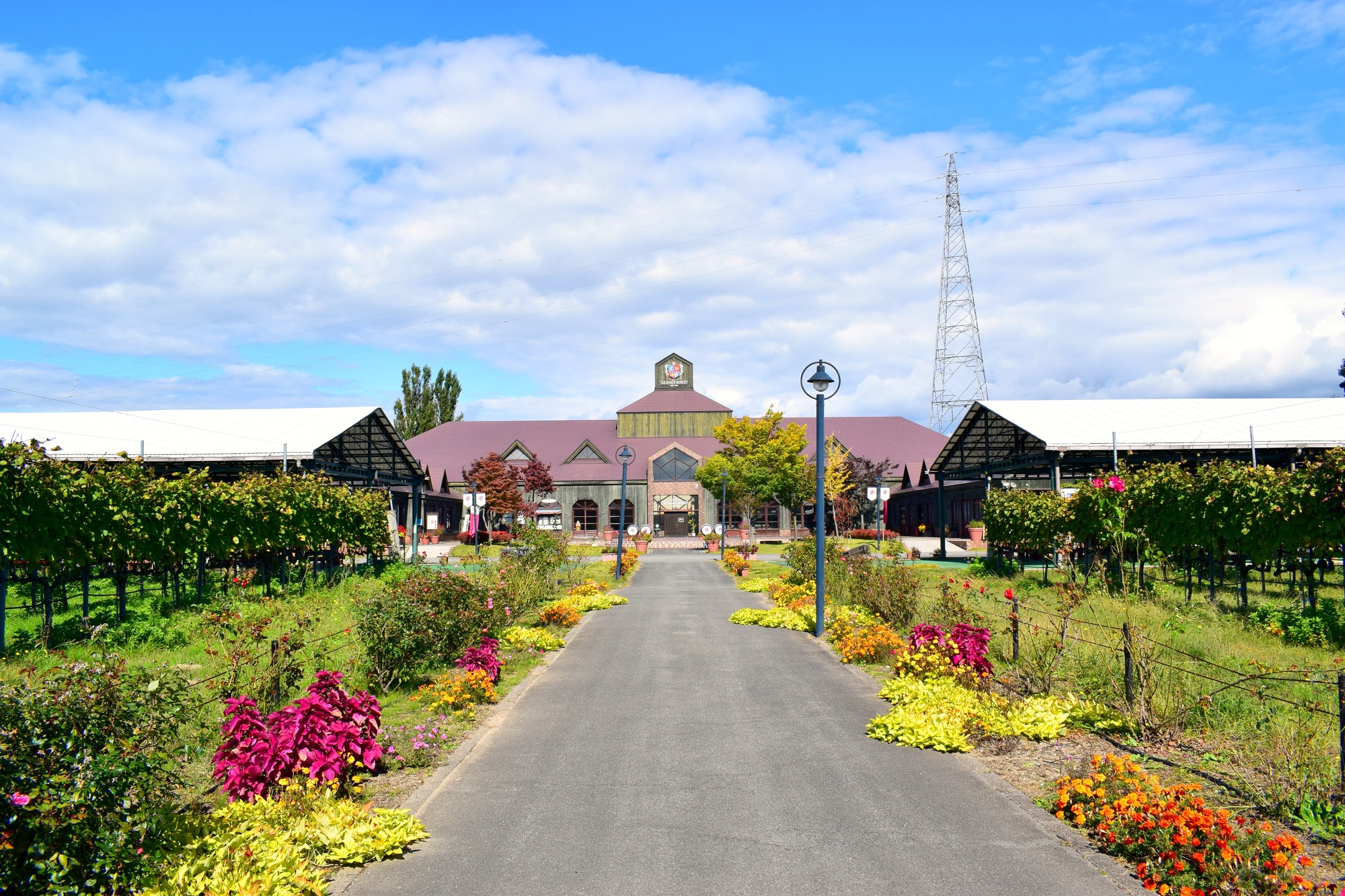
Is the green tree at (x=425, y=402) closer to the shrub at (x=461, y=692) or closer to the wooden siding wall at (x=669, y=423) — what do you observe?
the wooden siding wall at (x=669, y=423)

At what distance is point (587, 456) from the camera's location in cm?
6366

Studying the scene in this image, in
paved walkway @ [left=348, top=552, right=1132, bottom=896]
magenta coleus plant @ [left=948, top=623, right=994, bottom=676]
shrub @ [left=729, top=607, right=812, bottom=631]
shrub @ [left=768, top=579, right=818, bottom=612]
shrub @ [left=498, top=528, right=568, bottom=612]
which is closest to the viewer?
paved walkway @ [left=348, top=552, right=1132, bottom=896]

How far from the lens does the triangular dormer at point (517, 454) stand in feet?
200

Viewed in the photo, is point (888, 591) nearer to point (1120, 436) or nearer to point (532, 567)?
point (532, 567)

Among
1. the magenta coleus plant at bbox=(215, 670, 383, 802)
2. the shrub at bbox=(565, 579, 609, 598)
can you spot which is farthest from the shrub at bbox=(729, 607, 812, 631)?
the magenta coleus plant at bbox=(215, 670, 383, 802)

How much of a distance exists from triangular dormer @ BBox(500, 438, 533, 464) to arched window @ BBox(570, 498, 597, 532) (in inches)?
193

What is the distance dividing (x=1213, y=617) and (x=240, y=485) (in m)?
19.8

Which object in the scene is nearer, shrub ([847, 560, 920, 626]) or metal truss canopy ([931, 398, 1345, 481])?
shrub ([847, 560, 920, 626])

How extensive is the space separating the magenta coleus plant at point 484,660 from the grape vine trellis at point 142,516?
6.65 m

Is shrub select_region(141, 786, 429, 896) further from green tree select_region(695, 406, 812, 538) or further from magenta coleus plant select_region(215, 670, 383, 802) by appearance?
green tree select_region(695, 406, 812, 538)

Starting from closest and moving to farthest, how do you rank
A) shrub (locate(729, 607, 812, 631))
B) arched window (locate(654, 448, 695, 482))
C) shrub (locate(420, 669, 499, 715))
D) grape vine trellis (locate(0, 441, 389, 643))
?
shrub (locate(420, 669, 499, 715))
grape vine trellis (locate(0, 441, 389, 643))
shrub (locate(729, 607, 812, 631))
arched window (locate(654, 448, 695, 482))

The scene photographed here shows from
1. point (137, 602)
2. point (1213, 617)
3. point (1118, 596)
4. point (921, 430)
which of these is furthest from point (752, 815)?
point (921, 430)

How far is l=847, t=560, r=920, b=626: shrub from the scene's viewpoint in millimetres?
14398

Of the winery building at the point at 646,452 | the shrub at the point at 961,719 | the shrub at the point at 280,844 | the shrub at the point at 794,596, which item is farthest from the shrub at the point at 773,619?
the winery building at the point at 646,452
